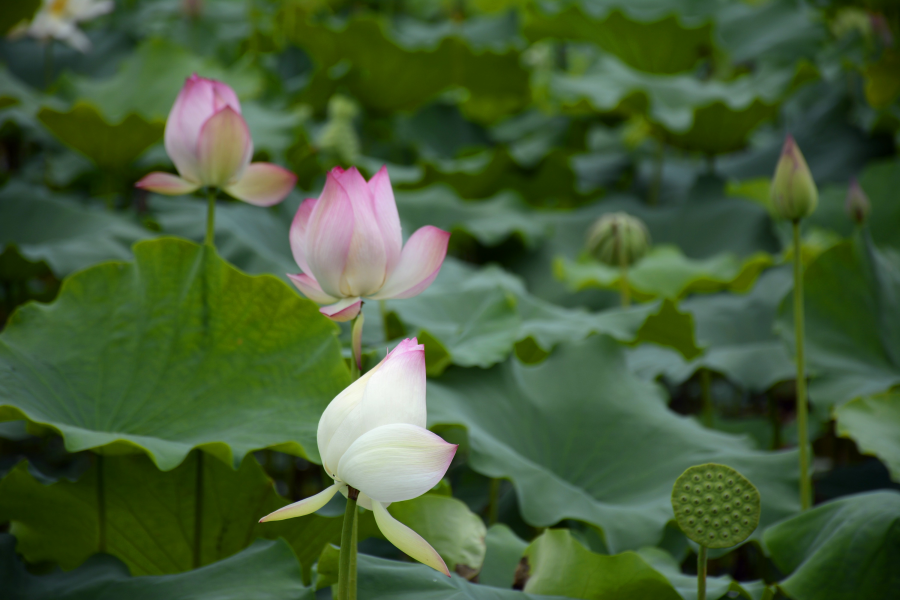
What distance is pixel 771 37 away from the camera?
99.3 inches

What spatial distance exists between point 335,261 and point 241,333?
32 centimetres

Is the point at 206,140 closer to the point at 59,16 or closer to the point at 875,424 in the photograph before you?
the point at 875,424

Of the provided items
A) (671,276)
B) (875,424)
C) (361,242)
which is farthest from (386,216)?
(671,276)

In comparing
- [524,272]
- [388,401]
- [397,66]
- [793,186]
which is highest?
[397,66]

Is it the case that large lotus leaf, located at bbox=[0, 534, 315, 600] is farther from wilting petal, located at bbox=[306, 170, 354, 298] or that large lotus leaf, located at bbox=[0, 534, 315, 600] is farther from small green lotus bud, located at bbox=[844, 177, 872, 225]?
small green lotus bud, located at bbox=[844, 177, 872, 225]

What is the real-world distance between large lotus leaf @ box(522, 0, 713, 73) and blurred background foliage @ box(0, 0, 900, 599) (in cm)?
1

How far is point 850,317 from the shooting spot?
4.01ft

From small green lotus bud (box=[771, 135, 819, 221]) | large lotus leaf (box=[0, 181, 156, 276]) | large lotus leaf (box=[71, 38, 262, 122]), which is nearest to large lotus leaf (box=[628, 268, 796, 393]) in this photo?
small green lotus bud (box=[771, 135, 819, 221])

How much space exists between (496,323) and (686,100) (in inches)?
53.8

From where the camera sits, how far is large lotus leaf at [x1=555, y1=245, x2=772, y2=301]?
1642mm

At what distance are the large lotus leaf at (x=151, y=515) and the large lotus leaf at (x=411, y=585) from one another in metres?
0.15

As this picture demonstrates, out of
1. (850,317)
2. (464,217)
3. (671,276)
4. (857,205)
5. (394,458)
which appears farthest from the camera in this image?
(464,217)

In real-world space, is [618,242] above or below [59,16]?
below

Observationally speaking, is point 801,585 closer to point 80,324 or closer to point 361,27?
point 80,324
